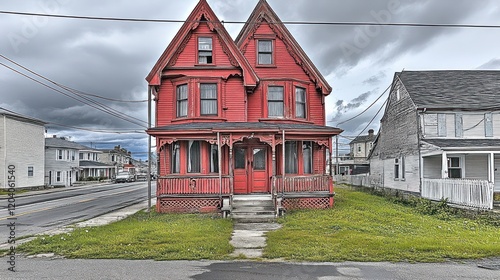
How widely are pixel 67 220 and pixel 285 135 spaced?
10.5 meters

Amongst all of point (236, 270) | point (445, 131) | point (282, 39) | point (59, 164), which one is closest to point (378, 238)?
point (236, 270)

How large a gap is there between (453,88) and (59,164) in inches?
1849

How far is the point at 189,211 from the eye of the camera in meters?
15.5

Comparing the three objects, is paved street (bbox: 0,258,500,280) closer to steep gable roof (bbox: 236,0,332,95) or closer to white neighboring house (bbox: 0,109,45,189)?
steep gable roof (bbox: 236,0,332,95)

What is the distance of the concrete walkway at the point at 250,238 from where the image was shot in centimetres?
834

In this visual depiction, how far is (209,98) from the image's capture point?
17109 millimetres

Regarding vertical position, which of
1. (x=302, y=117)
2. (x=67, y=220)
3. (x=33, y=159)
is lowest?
(x=67, y=220)

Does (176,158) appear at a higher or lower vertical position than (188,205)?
higher

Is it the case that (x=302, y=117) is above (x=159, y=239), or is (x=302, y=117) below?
above

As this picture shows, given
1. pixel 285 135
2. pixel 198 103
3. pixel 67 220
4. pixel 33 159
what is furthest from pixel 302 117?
pixel 33 159

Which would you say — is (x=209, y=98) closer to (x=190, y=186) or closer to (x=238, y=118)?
(x=238, y=118)

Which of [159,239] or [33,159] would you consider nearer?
[159,239]

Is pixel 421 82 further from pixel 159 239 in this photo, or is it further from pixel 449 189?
pixel 159 239

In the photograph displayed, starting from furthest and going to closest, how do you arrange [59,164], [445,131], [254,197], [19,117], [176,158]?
1. [59,164]
2. [19,117]
3. [445,131]
4. [176,158]
5. [254,197]
